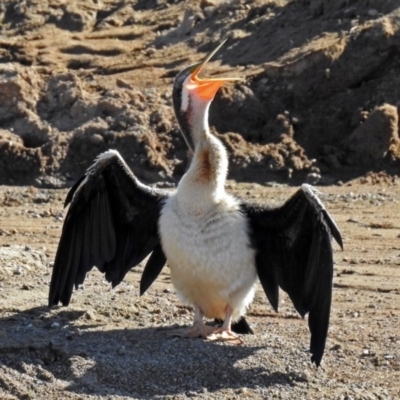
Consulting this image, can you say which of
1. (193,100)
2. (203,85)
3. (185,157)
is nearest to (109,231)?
(193,100)

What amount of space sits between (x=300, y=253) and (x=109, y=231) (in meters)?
1.48

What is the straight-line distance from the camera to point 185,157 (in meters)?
16.4

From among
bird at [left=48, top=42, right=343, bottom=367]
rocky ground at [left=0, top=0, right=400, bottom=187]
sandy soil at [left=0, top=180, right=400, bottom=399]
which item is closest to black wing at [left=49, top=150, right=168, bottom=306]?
bird at [left=48, top=42, right=343, bottom=367]

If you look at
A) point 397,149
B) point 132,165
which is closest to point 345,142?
point 397,149

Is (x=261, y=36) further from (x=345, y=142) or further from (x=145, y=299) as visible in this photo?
(x=145, y=299)

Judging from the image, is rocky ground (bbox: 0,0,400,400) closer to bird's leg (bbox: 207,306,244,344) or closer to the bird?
bird's leg (bbox: 207,306,244,344)

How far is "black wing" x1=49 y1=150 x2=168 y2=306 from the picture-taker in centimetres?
973

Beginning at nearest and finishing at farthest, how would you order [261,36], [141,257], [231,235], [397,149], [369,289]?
[231,235], [141,257], [369,289], [397,149], [261,36]

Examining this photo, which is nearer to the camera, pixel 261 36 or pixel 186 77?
pixel 186 77

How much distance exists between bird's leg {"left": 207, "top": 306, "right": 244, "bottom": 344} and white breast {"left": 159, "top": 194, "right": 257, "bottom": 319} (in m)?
0.07

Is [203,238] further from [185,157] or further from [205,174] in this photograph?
[185,157]

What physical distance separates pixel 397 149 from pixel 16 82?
15.8ft

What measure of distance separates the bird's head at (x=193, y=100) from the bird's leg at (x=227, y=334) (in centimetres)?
117

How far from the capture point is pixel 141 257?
32.3ft
